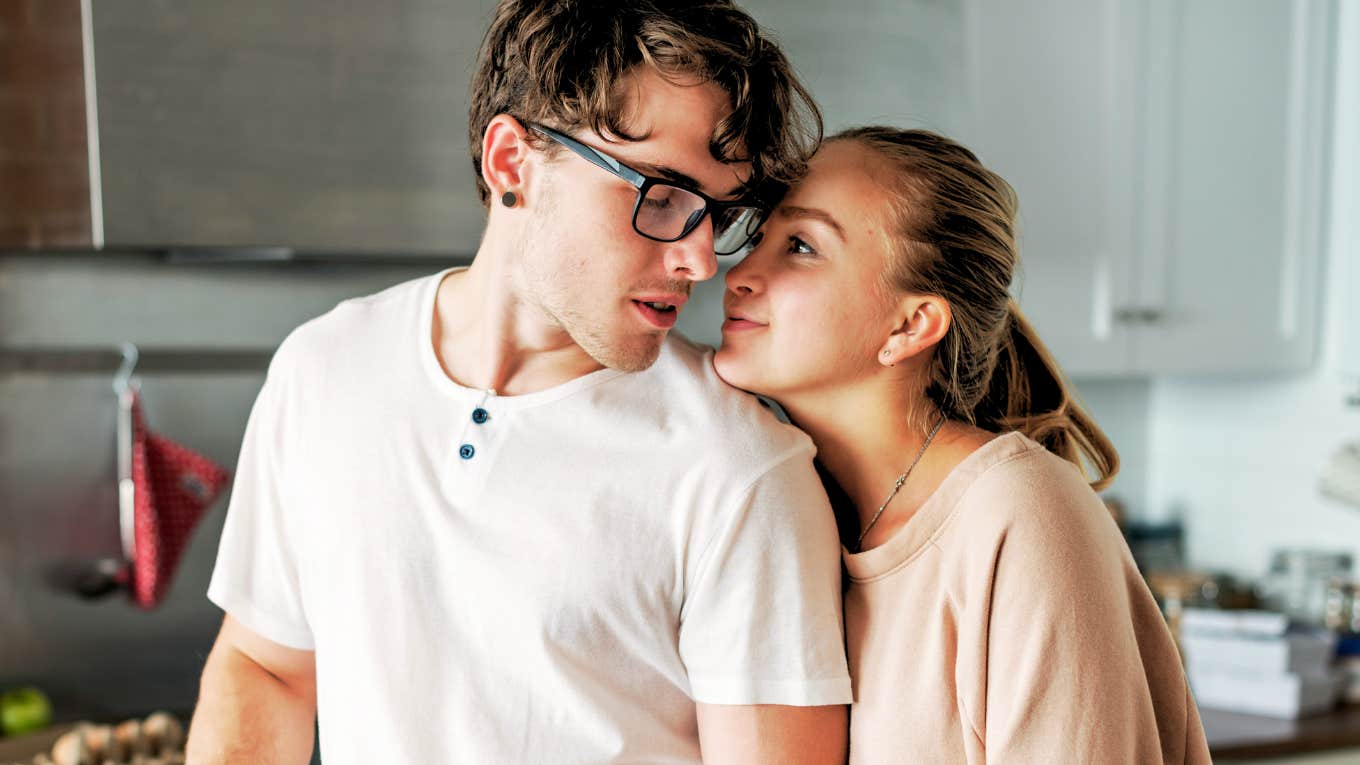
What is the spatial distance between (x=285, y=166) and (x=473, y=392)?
2.48 ft

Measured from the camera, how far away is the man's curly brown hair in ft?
3.94

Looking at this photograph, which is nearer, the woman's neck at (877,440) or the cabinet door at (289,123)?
the woman's neck at (877,440)

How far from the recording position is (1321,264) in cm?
296

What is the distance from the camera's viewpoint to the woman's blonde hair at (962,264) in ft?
4.07

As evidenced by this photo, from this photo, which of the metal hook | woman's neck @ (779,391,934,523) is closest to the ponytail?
woman's neck @ (779,391,934,523)

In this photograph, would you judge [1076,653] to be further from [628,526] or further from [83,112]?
[83,112]

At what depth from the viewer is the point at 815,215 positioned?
1.26 meters

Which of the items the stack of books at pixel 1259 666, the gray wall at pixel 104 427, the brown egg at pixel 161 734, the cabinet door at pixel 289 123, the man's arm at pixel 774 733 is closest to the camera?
the man's arm at pixel 774 733

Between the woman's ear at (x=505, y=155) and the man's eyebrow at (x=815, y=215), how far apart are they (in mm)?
264

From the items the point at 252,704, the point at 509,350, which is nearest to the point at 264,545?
the point at 252,704

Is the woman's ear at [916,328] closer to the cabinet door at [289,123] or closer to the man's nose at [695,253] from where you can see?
the man's nose at [695,253]

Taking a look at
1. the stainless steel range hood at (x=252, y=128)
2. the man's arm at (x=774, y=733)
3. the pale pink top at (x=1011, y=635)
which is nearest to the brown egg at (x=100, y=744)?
the stainless steel range hood at (x=252, y=128)

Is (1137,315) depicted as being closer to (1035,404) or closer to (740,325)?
(1035,404)

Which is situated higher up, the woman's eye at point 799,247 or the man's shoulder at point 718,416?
the woman's eye at point 799,247
